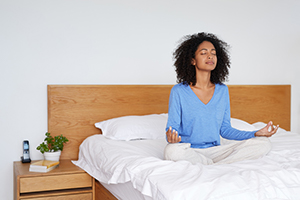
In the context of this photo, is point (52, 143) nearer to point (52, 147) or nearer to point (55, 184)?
point (52, 147)

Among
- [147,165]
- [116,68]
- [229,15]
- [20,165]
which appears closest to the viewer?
[147,165]

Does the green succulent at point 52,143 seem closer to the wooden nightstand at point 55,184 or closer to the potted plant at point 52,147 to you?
the potted plant at point 52,147

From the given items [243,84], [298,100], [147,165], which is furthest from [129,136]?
[298,100]

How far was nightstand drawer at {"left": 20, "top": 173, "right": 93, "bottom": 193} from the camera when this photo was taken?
2169 mm

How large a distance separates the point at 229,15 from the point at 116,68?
4.15 ft

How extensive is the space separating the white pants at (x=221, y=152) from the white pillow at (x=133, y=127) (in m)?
0.73

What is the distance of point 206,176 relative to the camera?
4.52 feet

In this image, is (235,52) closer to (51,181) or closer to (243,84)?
(243,84)

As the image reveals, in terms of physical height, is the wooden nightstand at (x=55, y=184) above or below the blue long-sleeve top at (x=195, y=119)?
below

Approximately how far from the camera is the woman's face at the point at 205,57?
6.41ft

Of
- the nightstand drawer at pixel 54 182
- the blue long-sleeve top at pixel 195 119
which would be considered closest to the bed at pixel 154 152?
the nightstand drawer at pixel 54 182

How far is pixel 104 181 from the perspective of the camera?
199 centimetres

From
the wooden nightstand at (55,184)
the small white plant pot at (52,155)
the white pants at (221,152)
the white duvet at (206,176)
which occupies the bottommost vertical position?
the wooden nightstand at (55,184)

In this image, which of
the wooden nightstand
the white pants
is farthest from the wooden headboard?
the white pants
